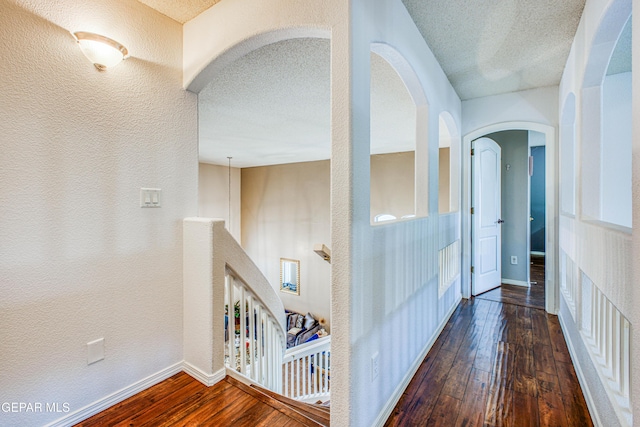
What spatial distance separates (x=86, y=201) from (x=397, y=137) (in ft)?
14.5

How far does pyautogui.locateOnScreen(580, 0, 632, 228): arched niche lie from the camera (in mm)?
1676

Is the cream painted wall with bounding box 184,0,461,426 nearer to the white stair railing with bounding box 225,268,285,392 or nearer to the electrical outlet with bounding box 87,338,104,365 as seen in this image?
the white stair railing with bounding box 225,268,285,392

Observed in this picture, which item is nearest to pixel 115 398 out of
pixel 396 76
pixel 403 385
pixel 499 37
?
pixel 403 385

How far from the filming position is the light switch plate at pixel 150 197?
183 centimetres

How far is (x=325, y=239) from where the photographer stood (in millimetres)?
7711

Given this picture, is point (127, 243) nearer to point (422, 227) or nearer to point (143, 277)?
point (143, 277)

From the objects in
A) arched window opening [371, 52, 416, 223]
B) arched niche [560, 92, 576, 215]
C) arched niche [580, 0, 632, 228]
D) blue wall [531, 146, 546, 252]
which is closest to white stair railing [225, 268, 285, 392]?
arched window opening [371, 52, 416, 223]

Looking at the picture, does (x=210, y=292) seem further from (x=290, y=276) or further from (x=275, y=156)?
(x=290, y=276)

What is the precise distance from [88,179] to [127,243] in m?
0.41

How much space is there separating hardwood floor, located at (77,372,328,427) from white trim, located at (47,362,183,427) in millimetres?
27

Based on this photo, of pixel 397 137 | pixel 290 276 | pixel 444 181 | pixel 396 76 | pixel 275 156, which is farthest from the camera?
pixel 290 276

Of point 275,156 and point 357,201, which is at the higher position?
point 275,156

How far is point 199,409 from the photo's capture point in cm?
167

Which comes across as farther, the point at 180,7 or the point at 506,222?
the point at 506,222
